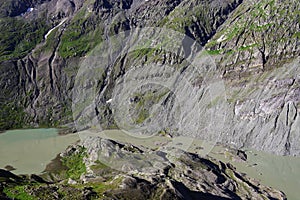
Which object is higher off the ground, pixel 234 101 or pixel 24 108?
pixel 234 101

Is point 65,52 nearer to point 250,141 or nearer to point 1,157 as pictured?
point 1,157

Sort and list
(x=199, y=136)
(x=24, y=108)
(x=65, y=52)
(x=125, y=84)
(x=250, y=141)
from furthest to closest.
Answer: (x=65, y=52) < (x=24, y=108) < (x=125, y=84) < (x=199, y=136) < (x=250, y=141)

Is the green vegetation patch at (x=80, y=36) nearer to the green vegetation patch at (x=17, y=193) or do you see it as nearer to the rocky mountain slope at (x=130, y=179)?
the rocky mountain slope at (x=130, y=179)

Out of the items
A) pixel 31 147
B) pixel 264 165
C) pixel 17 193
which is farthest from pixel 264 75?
pixel 17 193

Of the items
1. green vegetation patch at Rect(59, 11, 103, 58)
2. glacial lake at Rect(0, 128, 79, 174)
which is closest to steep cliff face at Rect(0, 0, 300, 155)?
green vegetation patch at Rect(59, 11, 103, 58)

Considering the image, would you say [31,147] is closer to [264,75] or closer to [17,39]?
[264,75]

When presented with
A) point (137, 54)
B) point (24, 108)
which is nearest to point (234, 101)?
point (137, 54)
